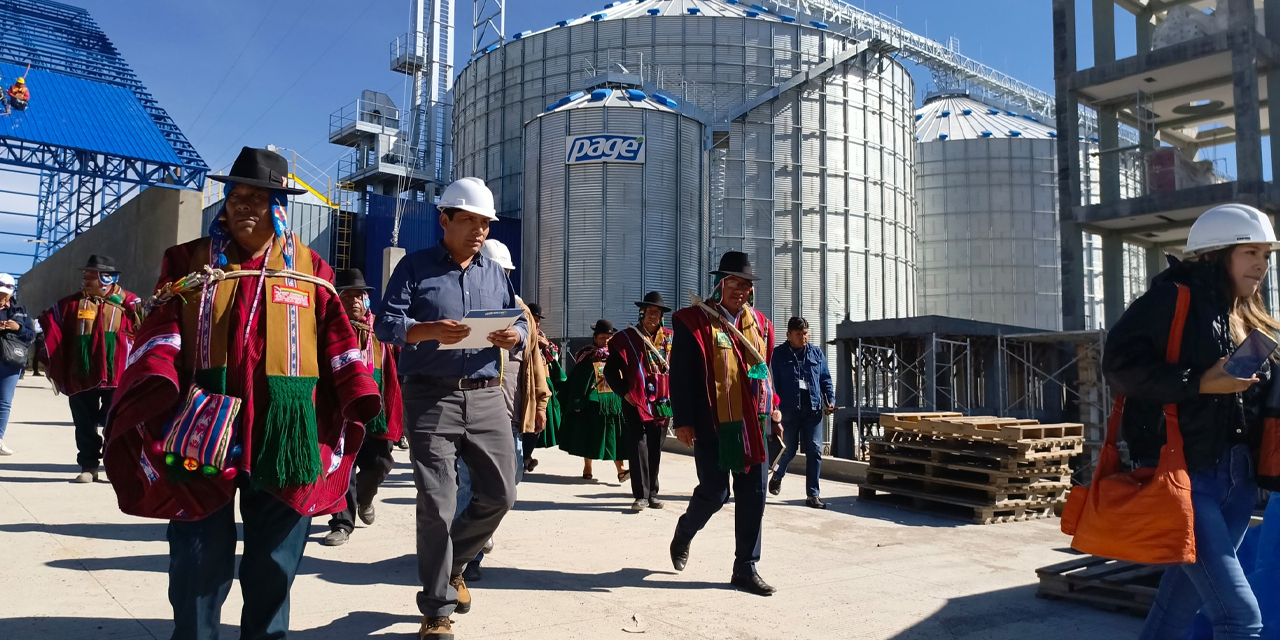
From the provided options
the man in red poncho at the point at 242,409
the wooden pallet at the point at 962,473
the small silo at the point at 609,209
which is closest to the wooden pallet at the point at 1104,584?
the wooden pallet at the point at 962,473

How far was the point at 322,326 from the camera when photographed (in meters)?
3.24

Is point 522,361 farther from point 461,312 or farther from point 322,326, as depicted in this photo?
point 322,326

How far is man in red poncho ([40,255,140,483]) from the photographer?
838 centimetres

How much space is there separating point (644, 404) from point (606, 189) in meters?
22.5

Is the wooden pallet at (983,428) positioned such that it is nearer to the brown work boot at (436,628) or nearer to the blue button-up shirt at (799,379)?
the blue button-up shirt at (799,379)

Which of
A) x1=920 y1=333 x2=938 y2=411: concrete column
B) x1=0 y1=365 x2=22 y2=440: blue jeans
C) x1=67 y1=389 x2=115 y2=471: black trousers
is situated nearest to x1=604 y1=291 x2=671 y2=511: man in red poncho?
x1=67 y1=389 x2=115 y2=471: black trousers

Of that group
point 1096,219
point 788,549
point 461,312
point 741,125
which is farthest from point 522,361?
point 741,125

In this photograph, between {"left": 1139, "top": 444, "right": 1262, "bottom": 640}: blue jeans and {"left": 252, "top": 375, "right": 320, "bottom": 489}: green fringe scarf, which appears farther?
{"left": 1139, "top": 444, "right": 1262, "bottom": 640}: blue jeans

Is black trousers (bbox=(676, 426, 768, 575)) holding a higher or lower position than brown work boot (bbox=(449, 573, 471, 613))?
higher

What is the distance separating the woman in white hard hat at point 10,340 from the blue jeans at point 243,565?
7528 mm

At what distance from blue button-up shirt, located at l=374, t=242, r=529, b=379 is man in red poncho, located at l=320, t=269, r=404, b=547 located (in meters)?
1.49

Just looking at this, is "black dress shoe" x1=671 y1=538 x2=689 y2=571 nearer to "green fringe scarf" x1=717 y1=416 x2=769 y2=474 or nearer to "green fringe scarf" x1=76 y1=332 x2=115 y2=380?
"green fringe scarf" x1=717 y1=416 x2=769 y2=474

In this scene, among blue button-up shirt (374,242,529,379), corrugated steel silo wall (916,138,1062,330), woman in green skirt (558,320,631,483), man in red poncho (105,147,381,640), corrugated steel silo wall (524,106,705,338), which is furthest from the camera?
corrugated steel silo wall (916,138,1062,330)

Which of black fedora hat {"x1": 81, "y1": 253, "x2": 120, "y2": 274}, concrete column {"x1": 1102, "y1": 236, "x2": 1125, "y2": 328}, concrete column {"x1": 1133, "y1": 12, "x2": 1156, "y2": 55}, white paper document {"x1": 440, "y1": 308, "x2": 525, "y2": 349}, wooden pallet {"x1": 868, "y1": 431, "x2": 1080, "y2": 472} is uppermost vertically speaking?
concrete column {"x1": 1133, "y1": 12, "x2": 1156, "y2": 55}
